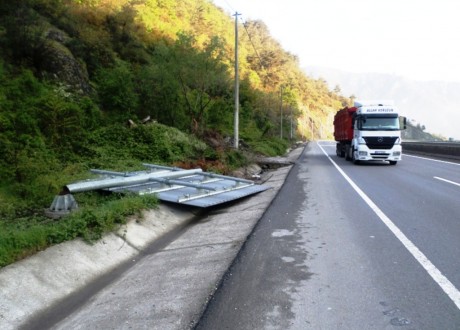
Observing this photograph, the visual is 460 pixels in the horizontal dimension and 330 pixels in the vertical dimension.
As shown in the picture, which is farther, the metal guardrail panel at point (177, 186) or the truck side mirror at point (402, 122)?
the truck side mirror at point (402, 122)

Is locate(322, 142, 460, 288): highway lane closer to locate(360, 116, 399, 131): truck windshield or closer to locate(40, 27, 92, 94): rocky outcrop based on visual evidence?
locate(360, 116, 399, 131): truck windshield

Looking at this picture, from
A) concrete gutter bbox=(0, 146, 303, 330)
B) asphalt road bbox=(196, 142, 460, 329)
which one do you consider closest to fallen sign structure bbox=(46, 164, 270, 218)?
concrete gutter bbox=(0, 146, 303, 330)

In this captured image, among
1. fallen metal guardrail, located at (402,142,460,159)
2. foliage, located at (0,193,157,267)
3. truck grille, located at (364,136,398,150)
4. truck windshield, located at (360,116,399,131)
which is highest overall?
truck windshield, located at (360,116,399,131)

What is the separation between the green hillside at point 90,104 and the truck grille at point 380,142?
6.95m

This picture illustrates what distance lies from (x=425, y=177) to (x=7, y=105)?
15.9 metres

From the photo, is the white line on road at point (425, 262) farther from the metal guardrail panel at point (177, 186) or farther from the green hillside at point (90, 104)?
the green hillside at point (90, 104)

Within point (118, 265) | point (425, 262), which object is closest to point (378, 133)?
point (425, 262)

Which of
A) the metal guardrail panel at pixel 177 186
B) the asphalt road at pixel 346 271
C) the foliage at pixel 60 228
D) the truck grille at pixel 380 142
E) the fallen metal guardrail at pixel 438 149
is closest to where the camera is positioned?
the asphalt road at pixel 346 271

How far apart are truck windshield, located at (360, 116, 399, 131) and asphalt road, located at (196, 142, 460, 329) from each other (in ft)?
43.5

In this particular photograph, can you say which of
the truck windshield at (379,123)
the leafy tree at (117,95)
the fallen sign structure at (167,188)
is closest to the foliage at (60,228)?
the fallen sign structure at (167,188)

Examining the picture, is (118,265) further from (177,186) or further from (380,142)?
(380,142)

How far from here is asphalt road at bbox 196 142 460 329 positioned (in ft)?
14.3

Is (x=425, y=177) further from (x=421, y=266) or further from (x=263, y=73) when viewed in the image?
(x=263, y=73)

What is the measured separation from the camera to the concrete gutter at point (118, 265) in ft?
15.1
